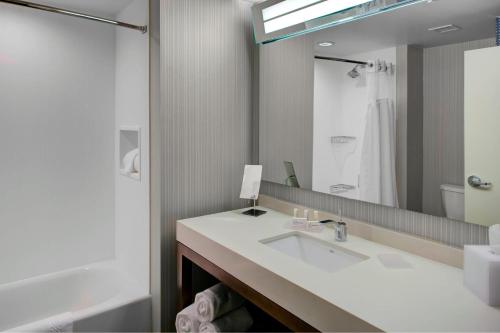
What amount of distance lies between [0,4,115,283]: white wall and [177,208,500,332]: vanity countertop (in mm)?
1418

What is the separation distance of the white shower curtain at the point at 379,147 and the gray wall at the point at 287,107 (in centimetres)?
35

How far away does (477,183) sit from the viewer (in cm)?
125

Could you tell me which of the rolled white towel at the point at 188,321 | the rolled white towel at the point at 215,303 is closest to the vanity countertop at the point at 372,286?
the rolled white towel at the point at 215,303

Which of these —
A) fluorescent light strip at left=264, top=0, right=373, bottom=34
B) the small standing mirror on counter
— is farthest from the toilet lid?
the small standing mirror on counter

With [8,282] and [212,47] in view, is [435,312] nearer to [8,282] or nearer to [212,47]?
[212,47]

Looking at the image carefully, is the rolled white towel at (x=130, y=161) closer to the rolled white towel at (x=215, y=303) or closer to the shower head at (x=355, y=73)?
the rolled white towel at (x=215, y=303)

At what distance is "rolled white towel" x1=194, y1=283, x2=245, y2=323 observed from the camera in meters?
1.58

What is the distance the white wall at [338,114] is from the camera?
1609 mm

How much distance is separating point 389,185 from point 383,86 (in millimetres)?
435

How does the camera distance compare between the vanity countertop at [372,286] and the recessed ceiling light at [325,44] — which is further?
the recessed ceiling light at [325,44]

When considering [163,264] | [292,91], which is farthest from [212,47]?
[163,264]

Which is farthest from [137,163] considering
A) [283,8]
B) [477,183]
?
[477,183]

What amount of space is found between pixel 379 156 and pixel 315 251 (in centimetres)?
52

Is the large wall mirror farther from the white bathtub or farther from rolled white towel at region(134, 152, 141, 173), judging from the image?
the white bathtub
